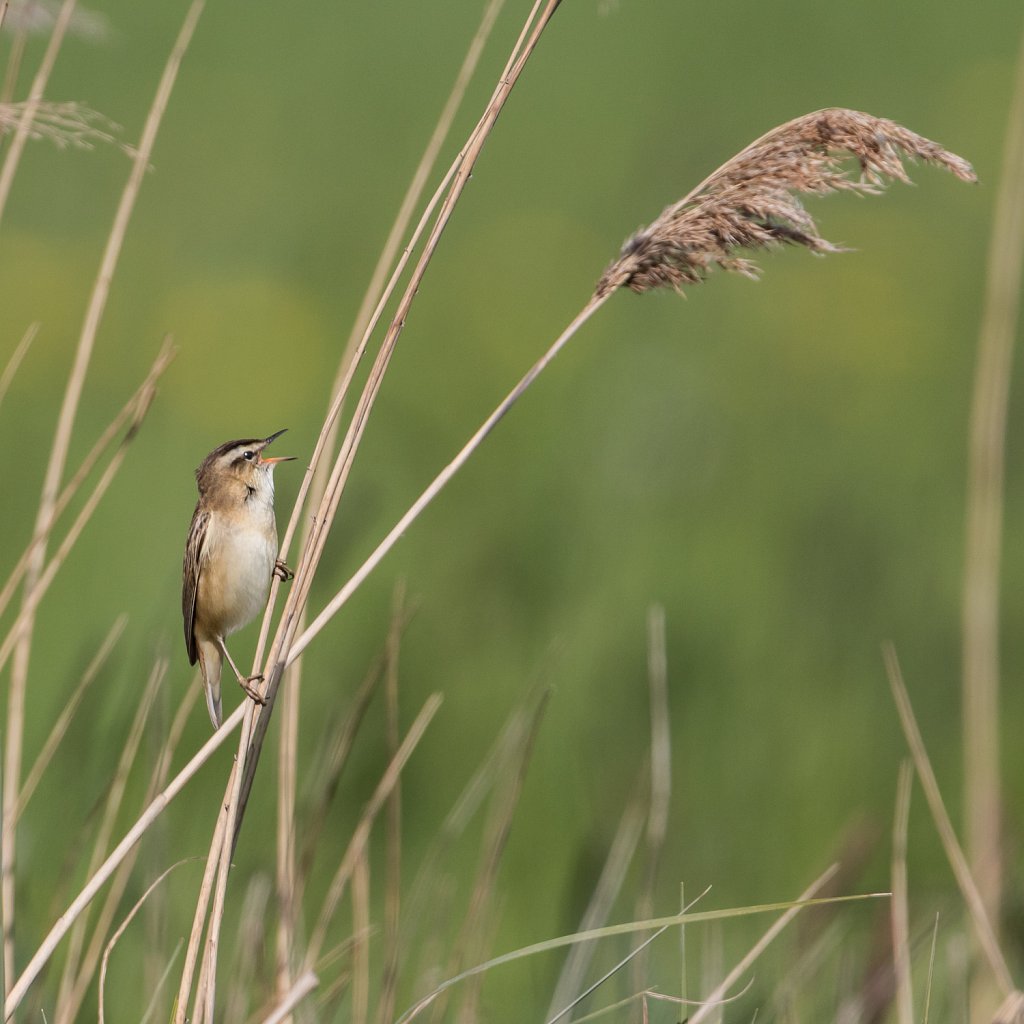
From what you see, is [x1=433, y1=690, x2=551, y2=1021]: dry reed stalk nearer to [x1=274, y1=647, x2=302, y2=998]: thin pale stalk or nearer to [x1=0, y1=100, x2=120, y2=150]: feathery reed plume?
[x1=274, y1=647, x2=302, y2=998]: thin pale stalk

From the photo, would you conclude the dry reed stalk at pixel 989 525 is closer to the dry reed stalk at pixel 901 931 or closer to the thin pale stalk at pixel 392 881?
the dry reed stalk at pixel 901 931

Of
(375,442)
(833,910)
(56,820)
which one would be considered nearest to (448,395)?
(375,442)

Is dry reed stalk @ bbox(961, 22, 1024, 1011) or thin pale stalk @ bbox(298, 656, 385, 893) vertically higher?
dry reed stalk @ bbox(961, 22, 1024, 1011)

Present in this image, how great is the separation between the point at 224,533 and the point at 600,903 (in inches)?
39.4

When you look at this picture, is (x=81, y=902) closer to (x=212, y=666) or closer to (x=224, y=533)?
(x=224, y=533)

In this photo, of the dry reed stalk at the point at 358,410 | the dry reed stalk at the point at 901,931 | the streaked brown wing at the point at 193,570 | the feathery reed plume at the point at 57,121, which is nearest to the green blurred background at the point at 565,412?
the streaked brown wing at the point at 193,570

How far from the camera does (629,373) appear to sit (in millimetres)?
5789

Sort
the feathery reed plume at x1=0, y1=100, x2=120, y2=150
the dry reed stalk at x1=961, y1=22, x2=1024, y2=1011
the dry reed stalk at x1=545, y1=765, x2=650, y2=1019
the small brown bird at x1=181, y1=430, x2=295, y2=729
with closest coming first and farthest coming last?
1. the feathery reed plume at x1=0, y1=100, x2=120, y2=150
2. the dry reed stalk at x1=545, y1=765, x2=650, y2=1019
3. the dry reed stalk at x1=961, y1=22, x2=1024, y2=1011
4. the small brown bird at x1=181, y1=430, x2=295, y2=729

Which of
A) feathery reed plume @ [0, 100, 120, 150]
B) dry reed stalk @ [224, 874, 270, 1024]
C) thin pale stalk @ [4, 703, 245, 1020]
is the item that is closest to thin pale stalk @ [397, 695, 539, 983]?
dry reed stalk @ [224, 874, 270, 1024]

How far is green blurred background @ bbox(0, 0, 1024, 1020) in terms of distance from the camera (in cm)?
380

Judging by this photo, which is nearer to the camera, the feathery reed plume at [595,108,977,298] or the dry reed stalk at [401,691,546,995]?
the feathery reed plume at [595,108,977,298]

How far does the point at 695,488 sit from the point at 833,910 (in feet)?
9.39

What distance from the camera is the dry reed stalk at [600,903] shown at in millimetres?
2221

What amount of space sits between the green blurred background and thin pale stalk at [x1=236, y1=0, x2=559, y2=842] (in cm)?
26
